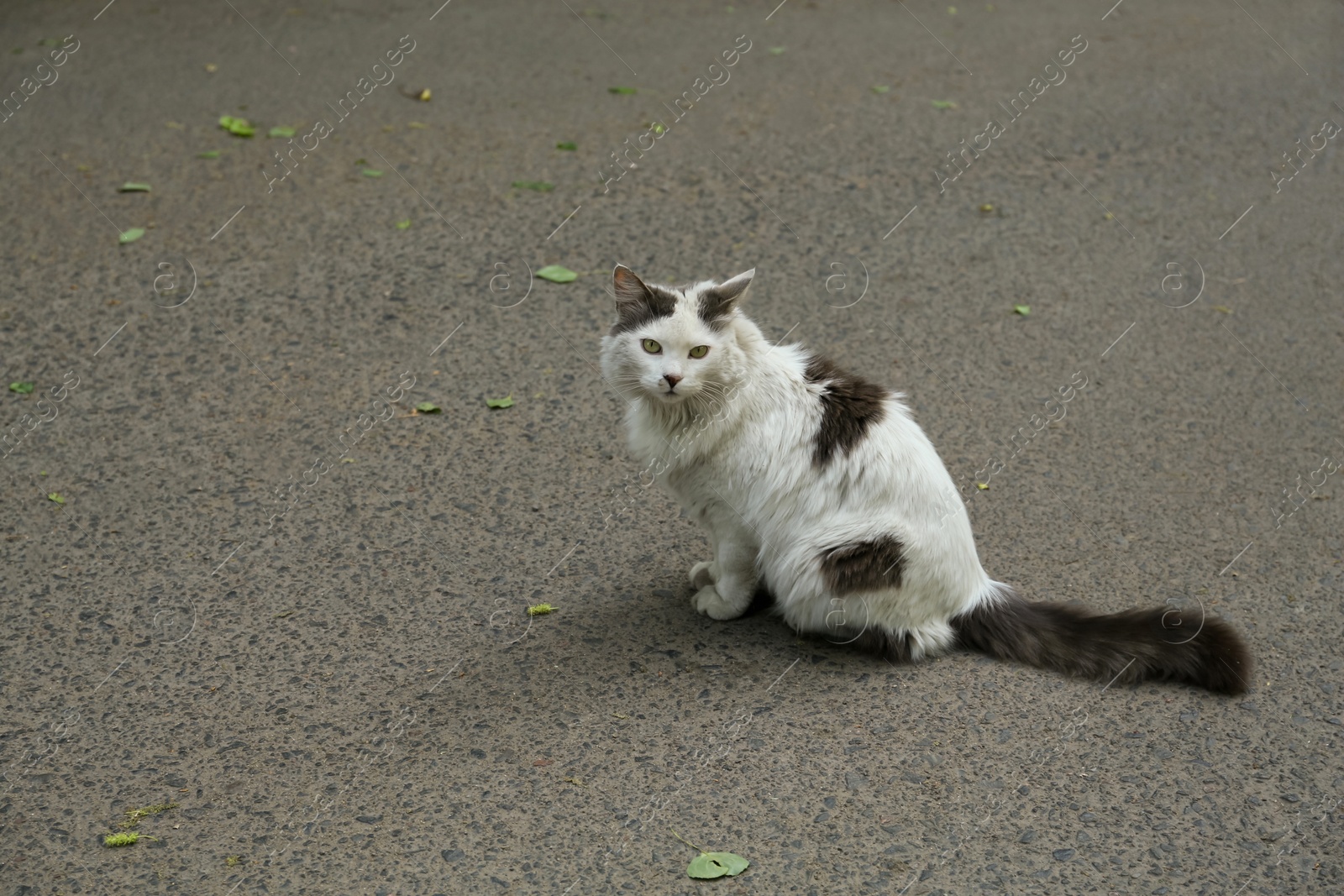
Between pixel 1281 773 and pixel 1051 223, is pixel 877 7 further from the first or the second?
pixel 1281 773

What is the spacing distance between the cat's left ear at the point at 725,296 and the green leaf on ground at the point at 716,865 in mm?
1752

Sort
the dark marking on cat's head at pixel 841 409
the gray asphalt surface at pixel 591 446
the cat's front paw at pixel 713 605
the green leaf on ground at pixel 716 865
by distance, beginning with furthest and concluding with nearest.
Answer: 1. the cat's front paw at pixel 713 605
2. the dark marking on cat's head at pixel 841 409
3. the gray asphalt surface at pixel 591 446
4. the green leaf on ground at pixel 716 865

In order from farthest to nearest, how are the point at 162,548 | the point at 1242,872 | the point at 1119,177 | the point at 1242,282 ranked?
the point at 1119,177 < the point at 1242,282 < the point at 162,548 < the point at 1242,872

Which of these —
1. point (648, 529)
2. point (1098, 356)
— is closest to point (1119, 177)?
point (1098, 356)

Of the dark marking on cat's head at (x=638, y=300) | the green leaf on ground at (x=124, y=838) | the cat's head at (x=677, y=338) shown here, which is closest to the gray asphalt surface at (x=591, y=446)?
the green leaf on ground at (x=124, y=838)

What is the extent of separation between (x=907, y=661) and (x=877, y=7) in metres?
8.17

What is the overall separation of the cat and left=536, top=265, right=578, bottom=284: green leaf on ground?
2571 mm

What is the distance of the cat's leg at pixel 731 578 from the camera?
4.02 metres

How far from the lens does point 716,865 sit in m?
3.19

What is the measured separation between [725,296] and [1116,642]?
6.03 ft

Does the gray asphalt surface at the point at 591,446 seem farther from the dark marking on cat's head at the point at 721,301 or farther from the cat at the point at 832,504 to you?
the dark marking on cat's head at the point at 721,301

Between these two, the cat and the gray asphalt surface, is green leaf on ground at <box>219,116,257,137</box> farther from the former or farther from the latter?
the cat

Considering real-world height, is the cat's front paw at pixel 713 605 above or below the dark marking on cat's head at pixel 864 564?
below

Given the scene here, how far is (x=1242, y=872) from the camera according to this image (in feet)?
10.6
